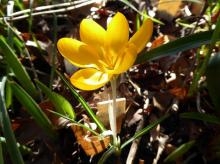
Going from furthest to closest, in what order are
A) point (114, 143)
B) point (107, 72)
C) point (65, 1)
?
point (65, 1)
point (114, 143)
point (107, 72)

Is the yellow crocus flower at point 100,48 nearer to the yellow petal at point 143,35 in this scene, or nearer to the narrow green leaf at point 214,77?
the yellow petal at point 143,35

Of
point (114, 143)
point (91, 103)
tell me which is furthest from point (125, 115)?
point (114, 143)

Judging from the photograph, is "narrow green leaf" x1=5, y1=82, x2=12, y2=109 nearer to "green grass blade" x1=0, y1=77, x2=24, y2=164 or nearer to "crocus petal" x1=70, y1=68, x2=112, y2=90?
"green grass blade" x1=0, y1=77, x2=24, y2=164

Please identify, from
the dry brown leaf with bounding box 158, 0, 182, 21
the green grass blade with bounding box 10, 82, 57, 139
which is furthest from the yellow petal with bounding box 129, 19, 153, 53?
the dry brown leaf with bounding box 158, 0, 182, 21

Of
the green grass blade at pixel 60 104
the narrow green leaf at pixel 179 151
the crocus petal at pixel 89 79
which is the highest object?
the crocus petal at pixel 89 79

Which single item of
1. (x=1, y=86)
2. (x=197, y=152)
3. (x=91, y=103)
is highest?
(x=1, y=86)

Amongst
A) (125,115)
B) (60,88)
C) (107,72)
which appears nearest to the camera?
(107,72)

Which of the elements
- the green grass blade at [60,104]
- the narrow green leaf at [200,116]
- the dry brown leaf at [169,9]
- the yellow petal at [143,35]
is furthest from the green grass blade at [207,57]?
the dry brown leaf at [169,9]

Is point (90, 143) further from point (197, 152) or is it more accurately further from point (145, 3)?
point (145, 3)
